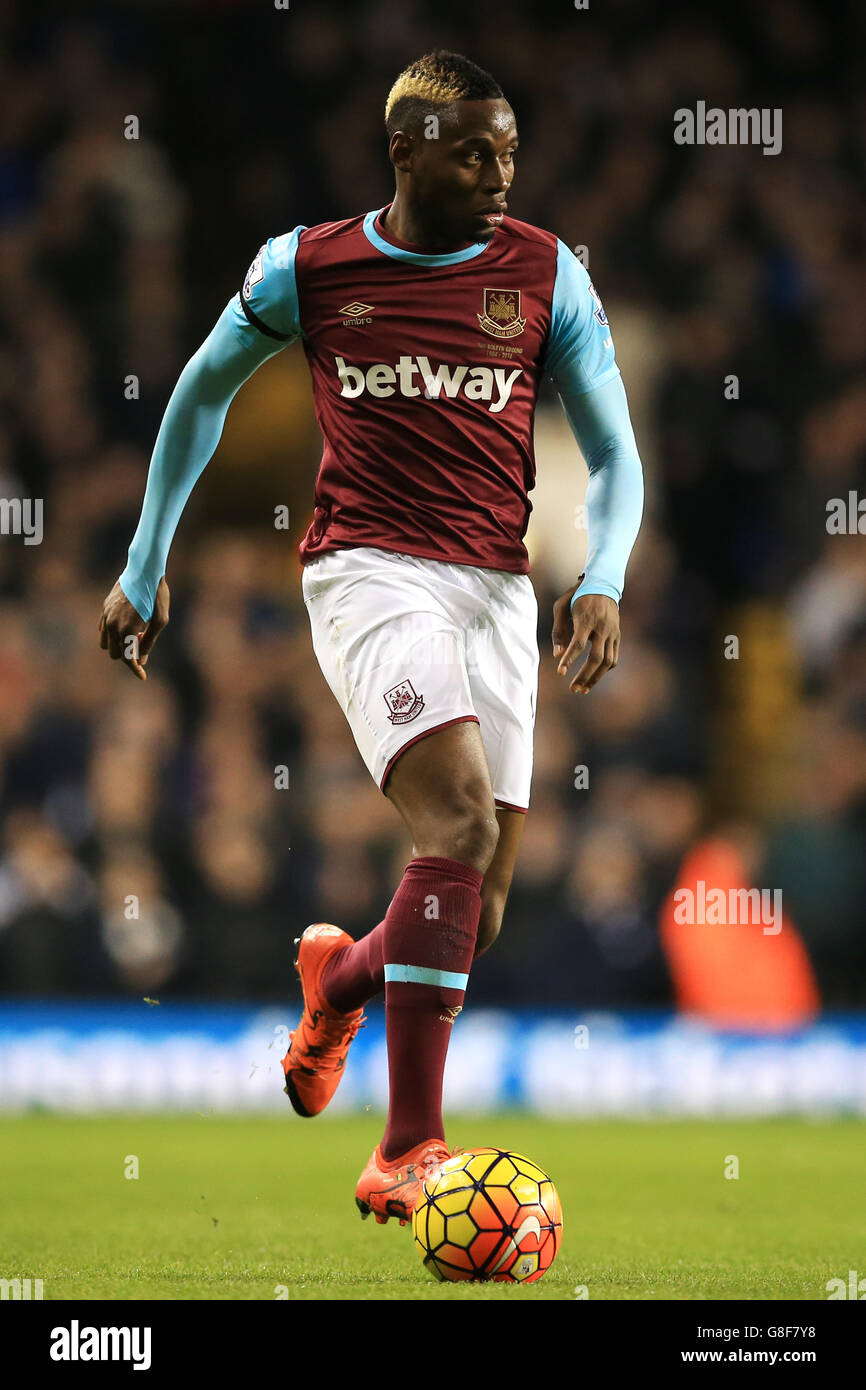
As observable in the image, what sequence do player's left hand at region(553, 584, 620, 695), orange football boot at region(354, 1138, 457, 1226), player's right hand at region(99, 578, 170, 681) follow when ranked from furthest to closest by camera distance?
player's right hand at region(99, 578, 170, 681)
player's left hand at region(553, 584, 620, 695)
orange football boot at region(354, 1138, 457, 1226)

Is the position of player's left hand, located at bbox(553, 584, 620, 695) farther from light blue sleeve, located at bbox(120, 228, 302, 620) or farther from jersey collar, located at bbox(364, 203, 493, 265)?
light blue sleeve, located at bbox(120, 228, 302, 620)

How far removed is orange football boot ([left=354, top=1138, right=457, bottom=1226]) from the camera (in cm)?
399

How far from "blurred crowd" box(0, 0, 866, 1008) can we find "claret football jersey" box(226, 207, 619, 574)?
4928 mm

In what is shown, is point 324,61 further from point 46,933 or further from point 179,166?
point 46,933

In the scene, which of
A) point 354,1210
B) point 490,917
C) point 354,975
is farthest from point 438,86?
point 354,1210

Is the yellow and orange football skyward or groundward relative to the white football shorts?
groundward

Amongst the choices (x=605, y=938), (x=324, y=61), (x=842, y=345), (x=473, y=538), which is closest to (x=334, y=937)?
(x=473, y=538)

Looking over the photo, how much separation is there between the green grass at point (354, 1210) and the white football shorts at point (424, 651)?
109 centimetres

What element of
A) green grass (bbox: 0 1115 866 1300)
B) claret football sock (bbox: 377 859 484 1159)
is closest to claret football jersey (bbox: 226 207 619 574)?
claret football sock (bbox: 377 859 484 1159)

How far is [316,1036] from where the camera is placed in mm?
5066

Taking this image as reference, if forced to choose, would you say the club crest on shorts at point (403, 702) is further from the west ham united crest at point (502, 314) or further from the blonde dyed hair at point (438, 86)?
the blonde dyed hair at point (438, 86)

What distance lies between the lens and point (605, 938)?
9.18m
